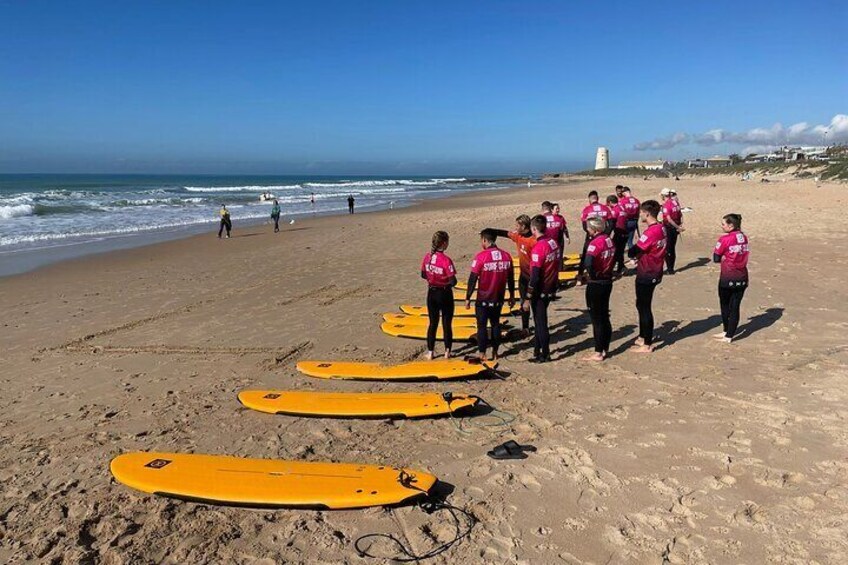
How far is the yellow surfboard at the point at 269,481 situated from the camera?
3688 mm

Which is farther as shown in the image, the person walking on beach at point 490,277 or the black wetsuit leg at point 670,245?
the black wetsuit leg at point 670,245

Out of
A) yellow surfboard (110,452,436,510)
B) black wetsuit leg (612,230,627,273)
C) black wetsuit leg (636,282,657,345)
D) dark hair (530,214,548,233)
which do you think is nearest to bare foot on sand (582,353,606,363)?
black wetsuit leg (636,282,657,345)

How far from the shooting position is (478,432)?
481cm

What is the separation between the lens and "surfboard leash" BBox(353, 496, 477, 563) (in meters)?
3.26

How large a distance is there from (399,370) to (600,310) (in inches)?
96.6

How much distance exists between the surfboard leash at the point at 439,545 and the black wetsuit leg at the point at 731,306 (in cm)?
496

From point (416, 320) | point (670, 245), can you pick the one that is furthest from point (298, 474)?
point (670, 245)

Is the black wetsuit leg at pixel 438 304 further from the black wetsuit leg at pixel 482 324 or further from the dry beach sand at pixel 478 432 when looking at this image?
the dry beach sand at pixel 478 432

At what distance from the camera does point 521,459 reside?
4270 millimetres

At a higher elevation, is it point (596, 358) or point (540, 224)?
point (540, 224)

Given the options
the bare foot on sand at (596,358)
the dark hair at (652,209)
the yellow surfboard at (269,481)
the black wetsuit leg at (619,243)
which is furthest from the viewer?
the black wetsuit leg at (619,243)

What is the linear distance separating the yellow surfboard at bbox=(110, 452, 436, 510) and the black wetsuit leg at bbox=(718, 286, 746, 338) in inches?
195

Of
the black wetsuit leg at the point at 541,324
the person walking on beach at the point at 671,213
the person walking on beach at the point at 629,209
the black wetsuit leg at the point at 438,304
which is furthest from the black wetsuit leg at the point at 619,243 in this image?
the black wetsuit leg at the point at 438,304

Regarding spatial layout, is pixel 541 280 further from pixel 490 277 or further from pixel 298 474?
pixel 298 474
